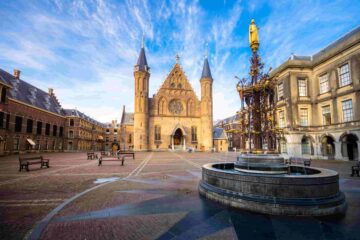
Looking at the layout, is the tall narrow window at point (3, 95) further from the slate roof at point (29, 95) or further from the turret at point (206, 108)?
the turret at point (206, 108)

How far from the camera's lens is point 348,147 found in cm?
2066

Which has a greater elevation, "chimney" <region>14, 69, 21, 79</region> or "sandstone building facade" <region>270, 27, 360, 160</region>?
"chimney" <region>14, 69, 21, 79</region>

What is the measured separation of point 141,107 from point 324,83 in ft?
105

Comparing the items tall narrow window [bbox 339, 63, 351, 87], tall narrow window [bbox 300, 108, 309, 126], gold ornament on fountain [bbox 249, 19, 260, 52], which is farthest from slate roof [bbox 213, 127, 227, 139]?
gold ornament on fountain [bbox 249, 19, 260, 52]

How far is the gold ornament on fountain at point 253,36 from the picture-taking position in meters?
7.56

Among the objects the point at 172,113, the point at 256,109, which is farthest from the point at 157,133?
the point at 256,109

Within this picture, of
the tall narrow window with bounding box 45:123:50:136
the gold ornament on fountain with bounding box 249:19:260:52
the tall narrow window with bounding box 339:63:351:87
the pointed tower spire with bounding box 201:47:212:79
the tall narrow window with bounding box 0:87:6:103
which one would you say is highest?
the pointed tower spire with bounding box 201:47:212:79

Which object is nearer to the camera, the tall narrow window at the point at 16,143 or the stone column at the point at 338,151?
the stone column at the point at 338,151

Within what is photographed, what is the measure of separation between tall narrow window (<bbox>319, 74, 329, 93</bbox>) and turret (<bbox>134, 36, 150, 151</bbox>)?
31.0m

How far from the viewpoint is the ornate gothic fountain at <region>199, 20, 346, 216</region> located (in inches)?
181

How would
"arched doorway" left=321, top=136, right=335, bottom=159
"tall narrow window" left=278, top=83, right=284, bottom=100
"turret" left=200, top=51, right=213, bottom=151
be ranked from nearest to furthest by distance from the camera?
"arched doorway" left=321, top=136, right=335, bottom=159 < "tall narrow window" left=278, top=83, right=284, bottom=100 < "turret" left=200, top=51, right=213, bottom=151

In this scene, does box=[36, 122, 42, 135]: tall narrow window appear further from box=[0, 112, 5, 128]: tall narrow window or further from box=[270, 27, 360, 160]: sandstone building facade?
box=[270, 27, 360, 160]: sandstone building facade

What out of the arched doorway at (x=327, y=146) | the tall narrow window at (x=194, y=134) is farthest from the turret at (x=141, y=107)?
the arched doorway at (x=327, y=146)

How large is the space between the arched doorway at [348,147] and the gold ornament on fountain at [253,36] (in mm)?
19788
